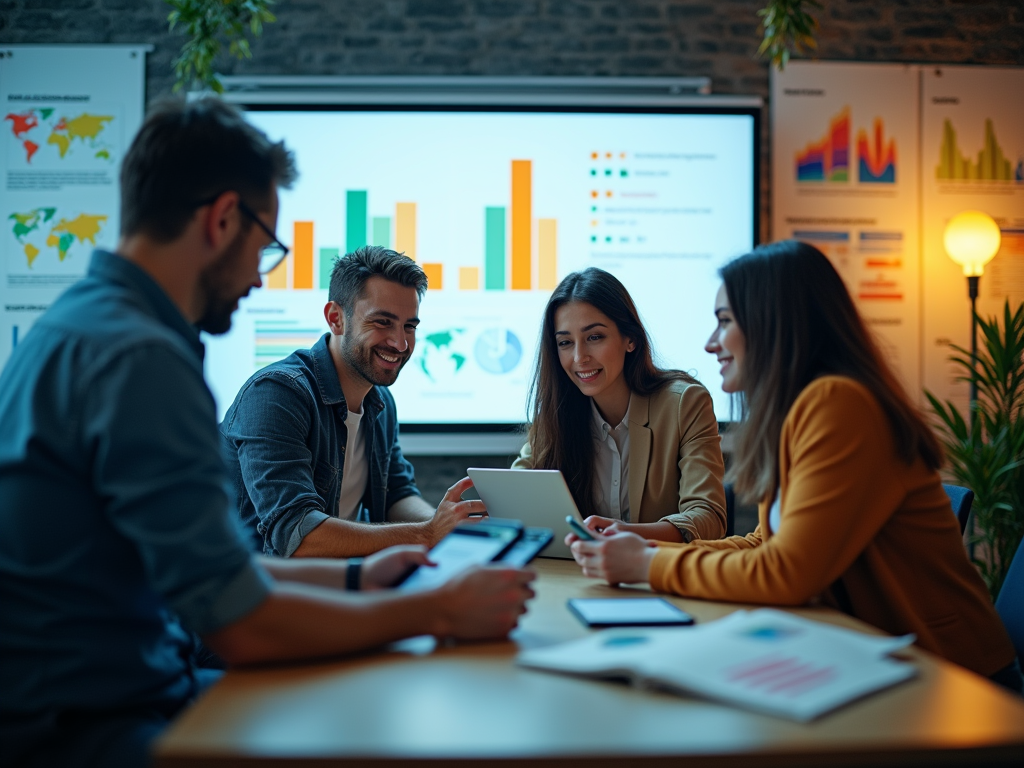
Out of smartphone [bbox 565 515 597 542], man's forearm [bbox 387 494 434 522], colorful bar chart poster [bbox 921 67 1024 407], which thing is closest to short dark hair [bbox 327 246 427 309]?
man's forearm [bbox 387 494 434 522]

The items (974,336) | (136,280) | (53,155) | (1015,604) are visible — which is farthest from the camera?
(53,155)

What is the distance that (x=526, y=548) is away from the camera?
4.38 feet

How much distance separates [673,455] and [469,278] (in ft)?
6.25

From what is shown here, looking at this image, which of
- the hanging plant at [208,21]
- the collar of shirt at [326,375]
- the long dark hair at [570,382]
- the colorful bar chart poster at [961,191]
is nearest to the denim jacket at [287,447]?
the collar of shirt at [326,375]

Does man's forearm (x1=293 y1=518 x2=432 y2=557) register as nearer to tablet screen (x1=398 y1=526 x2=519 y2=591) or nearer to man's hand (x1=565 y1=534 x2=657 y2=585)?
man's hand (x1=565 y1=534 x2=657 y2=585)

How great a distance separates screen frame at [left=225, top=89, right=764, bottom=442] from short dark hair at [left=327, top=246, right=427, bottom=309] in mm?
1477

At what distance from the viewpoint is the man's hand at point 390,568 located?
1325mm

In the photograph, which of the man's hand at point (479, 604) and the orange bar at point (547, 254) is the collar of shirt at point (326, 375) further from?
the orange bar at point (547, 254)

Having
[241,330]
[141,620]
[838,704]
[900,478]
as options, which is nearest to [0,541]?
[141,620]

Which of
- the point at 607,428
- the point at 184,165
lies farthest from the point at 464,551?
the point at 607,428

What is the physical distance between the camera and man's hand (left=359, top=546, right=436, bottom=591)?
4.35 ft

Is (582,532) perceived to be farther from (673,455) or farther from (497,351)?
(497,351)

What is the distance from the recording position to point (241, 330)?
4004mm

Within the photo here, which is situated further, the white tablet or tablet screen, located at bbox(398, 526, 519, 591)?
the white tablet
